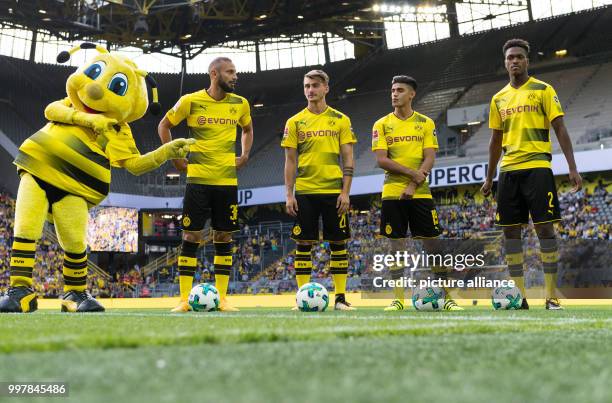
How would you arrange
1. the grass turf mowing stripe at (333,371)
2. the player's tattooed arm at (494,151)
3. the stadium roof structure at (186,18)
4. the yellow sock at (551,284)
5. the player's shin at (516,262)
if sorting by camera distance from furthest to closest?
the stadium roof structure at (186,18) < the player's tattooed arm at (494,151) < the player's shin at (516,262) < the yellow sock at (551,284) < the grass turf mowing stripe at (333,371)

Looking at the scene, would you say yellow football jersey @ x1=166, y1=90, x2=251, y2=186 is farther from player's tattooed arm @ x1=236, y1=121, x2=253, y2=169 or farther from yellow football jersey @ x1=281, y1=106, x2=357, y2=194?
yellow football jersey @ x1=281, y1=106, x2=357, y2=194

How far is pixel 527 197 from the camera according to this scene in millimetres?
6332

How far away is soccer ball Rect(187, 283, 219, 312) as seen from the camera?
6.33 meters

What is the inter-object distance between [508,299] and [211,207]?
2.66 m

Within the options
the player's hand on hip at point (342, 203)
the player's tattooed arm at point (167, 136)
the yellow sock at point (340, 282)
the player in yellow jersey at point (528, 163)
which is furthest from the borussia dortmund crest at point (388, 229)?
the player's tattooed arm at point (167, 136)

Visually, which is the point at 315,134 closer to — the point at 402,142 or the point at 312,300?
the point at 402,142

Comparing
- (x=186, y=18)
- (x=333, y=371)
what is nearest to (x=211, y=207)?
(x=333, y=371)

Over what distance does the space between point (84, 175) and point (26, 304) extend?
102 cm

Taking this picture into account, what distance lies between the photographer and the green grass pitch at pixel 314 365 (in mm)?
1597

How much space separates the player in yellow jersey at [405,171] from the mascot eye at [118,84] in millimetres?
2318

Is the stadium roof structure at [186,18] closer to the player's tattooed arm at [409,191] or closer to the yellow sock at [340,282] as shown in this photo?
the yellow sock at [340,282]

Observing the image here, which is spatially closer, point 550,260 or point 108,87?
point 108,87

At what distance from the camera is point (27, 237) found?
18.1 ft

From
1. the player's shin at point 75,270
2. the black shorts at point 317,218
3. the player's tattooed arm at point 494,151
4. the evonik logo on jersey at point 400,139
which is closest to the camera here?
the player's shin at point 75,270
